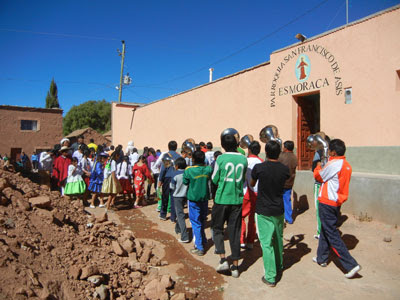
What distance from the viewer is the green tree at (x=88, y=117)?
41906 millimetres

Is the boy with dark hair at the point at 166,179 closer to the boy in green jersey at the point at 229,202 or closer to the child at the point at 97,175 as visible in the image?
the child at the point at 97,175

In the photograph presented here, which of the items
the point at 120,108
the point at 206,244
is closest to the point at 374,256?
the point at 206,244

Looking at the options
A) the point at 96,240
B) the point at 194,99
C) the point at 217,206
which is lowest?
the point at 96,240

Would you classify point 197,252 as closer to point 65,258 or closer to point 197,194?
point 197,194

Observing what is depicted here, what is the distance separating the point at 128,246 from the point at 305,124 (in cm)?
642

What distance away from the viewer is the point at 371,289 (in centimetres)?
356

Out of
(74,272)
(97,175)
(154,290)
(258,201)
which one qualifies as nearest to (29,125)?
(97,175)

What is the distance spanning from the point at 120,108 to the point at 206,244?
53.3 ft

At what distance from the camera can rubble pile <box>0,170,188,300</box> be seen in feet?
→ 8.52

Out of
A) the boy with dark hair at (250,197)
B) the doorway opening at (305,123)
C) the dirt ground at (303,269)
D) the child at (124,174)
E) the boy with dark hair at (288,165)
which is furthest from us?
the doorway opening at (305,123)

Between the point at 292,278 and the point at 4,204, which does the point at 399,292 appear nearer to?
the point at 292,278

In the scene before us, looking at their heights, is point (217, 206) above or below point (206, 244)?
above

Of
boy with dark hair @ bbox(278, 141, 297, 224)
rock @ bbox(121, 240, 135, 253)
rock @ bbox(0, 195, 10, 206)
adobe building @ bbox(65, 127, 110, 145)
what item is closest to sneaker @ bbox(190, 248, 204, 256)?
rock @ bbox(121, 240, 135, 253)

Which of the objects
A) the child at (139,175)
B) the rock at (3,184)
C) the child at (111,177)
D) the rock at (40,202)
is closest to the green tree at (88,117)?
the child at (139,175)
